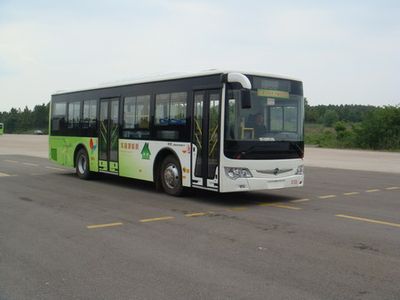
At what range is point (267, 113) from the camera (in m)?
10.8

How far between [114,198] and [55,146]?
7146mm

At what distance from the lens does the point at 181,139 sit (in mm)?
11516

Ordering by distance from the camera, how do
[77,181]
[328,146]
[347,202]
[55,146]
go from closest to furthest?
[347,202], [77,181], [55,146], [328,146]

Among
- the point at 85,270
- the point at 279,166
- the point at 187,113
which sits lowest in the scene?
the point at 85,270

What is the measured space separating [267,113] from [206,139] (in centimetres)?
143

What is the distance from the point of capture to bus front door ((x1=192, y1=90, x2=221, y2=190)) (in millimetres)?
10578

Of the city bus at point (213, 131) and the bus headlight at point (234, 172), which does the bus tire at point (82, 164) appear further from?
the bus headlight at point (234, 172)

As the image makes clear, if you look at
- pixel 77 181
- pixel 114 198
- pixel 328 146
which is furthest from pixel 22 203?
pixel 328 146

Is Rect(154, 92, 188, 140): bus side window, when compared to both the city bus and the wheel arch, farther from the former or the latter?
the wheel arch

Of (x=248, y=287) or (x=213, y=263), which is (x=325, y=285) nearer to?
(x=248, y=287)

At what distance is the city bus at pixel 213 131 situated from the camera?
34.1 feet

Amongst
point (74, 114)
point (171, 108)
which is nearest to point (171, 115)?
point (171, 108)

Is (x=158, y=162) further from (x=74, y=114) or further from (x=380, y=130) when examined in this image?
(x=380, y=130)

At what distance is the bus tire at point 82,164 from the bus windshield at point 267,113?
6.83 metres
